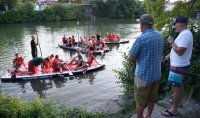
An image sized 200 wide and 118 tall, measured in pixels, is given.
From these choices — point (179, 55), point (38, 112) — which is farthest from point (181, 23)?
point (38, 112)

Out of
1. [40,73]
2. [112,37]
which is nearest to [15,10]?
[112,37]

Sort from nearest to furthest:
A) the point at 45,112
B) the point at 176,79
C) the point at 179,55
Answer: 1. the point at 179,55
2. the point at 176,79
3. the point at 45,112

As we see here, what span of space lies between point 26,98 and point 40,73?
9.89 feet

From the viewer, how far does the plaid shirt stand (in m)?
4.80

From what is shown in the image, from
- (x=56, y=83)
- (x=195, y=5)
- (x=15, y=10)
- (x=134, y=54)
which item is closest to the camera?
(x=134, y=54)

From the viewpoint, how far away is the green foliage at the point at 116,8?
63625mm

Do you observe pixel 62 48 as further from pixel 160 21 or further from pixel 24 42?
pixel 160 21

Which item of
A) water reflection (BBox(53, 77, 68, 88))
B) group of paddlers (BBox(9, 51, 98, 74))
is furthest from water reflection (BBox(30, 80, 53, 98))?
group of paddlers (BBox(9, 51, 98, 74))

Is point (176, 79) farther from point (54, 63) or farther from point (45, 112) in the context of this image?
point (54, 63)

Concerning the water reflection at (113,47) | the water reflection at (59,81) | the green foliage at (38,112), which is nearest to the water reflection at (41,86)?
the water reflection at (59,81)

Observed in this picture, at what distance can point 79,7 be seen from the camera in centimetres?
6231

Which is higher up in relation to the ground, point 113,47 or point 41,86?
point 113,47

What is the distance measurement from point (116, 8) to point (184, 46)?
59.5 m

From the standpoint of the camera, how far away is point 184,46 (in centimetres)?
519
